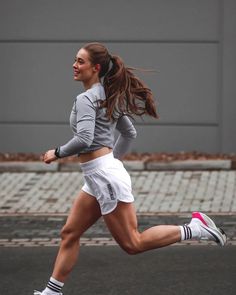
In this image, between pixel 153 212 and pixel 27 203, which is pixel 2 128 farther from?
pixel 153 212

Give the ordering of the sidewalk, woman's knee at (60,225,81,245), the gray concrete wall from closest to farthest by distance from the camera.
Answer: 1. woman's knee at (60,225,81,245)
2. the sidewalk
3. the gray concrete wall

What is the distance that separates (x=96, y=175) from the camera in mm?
7539

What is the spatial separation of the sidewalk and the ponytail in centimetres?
293

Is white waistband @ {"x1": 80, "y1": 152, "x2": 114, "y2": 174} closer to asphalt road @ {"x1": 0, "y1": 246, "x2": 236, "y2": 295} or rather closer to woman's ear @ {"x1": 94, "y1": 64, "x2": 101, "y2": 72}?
woman's ear @ {"x1": 94, "y1": 64, "x2": 101, "y2": 72}

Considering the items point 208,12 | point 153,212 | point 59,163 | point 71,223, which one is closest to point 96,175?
point 71,223

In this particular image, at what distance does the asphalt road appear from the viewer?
27.2ft

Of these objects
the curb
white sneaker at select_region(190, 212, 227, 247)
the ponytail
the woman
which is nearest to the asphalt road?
white sneaker at select_region(190, 212, 227, 247)

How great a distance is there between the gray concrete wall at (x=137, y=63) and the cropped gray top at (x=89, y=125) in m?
7.59

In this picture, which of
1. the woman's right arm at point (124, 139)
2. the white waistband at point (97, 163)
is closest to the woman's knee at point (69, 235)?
the white waistband at point (97, 163)

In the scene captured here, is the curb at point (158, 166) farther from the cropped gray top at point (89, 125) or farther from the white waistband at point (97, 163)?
the white waistband at point (97, 163)

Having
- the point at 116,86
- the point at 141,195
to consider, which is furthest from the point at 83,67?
the point at 141,195

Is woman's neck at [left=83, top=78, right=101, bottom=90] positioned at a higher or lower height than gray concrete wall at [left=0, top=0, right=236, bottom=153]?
higher

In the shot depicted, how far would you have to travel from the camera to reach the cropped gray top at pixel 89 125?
738cm

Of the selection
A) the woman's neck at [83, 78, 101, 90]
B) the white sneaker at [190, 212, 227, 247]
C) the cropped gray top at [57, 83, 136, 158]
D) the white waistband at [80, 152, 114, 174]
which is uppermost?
the woman's neck at [83, 78, 101, 90]
